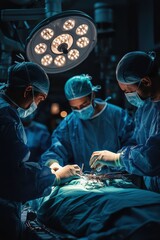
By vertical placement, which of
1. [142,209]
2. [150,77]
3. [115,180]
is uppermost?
[150,77]

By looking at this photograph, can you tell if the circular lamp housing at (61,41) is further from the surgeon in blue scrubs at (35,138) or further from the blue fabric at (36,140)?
the blue fabric at (36,140)

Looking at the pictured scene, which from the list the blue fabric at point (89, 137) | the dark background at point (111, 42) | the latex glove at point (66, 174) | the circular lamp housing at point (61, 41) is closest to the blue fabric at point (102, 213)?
the latex glove at point (66, 174)

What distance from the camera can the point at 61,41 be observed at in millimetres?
2750

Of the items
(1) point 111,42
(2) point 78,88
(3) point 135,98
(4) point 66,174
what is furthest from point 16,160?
(1) point 111,42

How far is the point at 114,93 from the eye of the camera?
543 centimetres

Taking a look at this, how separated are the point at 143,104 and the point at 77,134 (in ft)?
2.68

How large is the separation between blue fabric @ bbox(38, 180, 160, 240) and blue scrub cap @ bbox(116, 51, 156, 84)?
0.84 metres

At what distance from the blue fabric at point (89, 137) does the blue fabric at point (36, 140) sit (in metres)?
1.57

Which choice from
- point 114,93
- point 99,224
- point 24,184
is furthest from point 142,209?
point 114,93

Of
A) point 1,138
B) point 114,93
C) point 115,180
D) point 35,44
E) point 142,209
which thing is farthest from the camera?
point 114,93

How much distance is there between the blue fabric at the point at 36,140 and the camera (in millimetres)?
5078

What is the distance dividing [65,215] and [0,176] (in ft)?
1.69

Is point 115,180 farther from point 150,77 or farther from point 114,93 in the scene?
point 114,93

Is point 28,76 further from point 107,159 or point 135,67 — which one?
point 107,159
